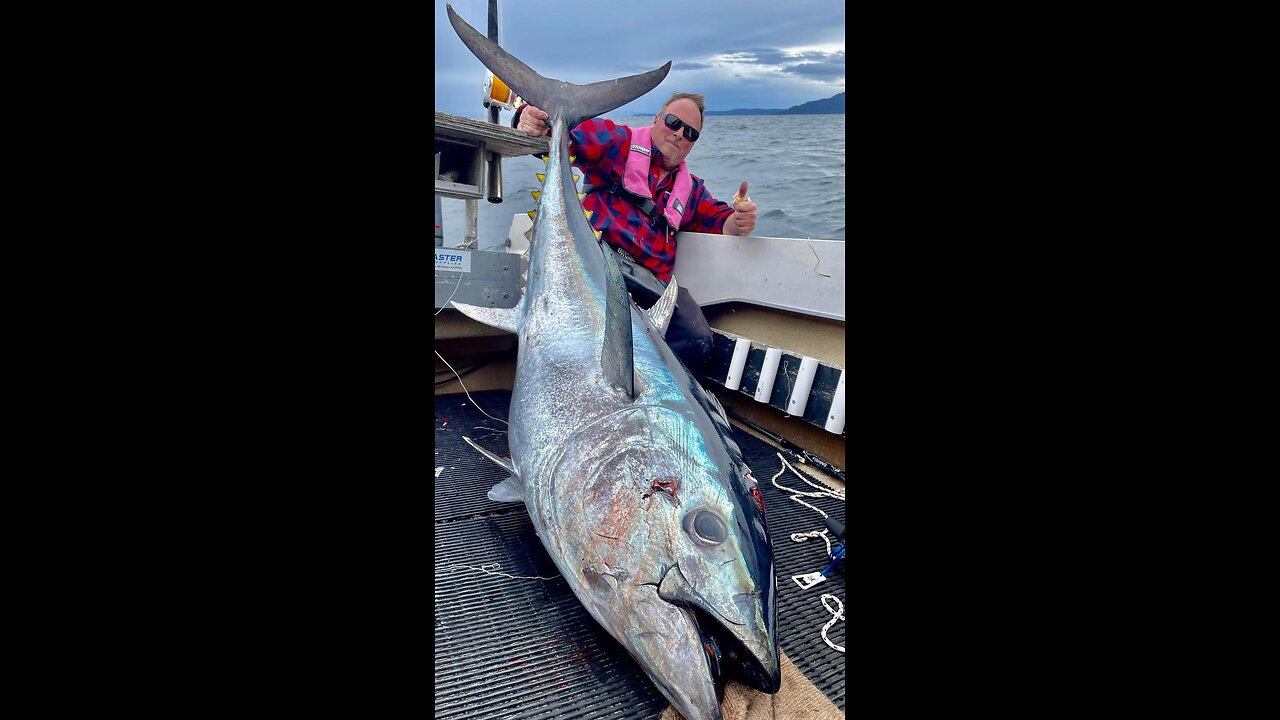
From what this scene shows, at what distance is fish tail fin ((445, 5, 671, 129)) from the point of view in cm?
274

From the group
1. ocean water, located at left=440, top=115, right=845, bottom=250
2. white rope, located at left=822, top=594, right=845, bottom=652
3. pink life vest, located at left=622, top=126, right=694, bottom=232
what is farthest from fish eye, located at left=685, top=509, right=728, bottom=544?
ocean water, located at left=440, top=115, right=845, bottom=250

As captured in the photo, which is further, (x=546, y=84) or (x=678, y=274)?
(x=678, y=274)

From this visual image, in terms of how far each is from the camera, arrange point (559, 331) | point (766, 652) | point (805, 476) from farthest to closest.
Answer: point (805, 476), point (559, 331), point (766, 652)

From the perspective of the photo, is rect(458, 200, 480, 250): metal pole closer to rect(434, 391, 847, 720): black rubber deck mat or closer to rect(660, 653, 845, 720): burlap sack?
rect(434, 391, 847, 720): black rubber deck mat

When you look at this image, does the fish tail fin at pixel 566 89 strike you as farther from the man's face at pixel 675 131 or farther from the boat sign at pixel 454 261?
the boat sign at pixel 454 261

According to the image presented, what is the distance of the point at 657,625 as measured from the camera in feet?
3.88

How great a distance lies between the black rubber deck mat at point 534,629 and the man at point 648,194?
4.19 feet

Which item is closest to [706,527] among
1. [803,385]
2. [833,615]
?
[833,615]

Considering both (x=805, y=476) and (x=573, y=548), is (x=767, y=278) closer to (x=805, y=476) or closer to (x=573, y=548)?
(x=805, y=476)

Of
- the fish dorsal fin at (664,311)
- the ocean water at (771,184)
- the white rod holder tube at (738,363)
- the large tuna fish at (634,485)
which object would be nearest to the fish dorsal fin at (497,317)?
the large tuna fish at (634,485)

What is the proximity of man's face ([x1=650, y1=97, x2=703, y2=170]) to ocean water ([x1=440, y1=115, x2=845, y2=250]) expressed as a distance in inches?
203

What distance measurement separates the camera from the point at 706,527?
129 centimetres
